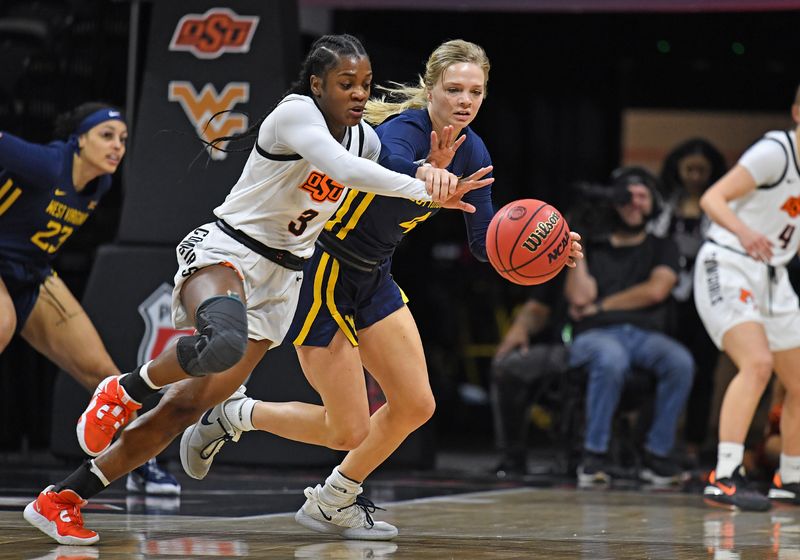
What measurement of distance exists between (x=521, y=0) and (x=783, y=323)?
332cm

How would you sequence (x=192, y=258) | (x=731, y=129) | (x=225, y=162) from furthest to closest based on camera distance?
(x=731, y=129)
(x=225, y=162)
(x=192, y=258)

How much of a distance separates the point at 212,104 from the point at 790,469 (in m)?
3.88

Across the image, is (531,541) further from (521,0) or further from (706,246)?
(521,0)

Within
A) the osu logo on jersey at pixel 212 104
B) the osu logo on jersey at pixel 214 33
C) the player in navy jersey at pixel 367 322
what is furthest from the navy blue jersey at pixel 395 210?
the osu logo on jersey at pixel 214 33

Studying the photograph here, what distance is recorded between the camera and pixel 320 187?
5.08 m

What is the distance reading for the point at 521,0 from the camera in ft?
31.4

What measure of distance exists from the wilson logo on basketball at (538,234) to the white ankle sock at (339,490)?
1176 mm

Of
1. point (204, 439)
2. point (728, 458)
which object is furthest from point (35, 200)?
point (728, 458)

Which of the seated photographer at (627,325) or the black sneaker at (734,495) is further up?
the seated photographer at (627,325)

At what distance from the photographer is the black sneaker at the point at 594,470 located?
27.4 feet

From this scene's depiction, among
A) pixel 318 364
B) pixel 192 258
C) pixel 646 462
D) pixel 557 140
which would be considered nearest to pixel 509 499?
pixel 646 462

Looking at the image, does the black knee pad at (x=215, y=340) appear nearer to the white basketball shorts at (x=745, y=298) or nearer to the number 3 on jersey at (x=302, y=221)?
the number 3 on jersey at (x=302, y=221)

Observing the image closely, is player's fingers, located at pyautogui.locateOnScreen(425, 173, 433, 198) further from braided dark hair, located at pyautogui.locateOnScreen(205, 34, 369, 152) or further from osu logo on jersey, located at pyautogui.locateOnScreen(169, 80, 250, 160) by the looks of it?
osu logo on jersey, located at pyautogui.locateOnScreen(169, 80, 250, 160)

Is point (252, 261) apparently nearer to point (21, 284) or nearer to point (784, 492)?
point (21, 284)
